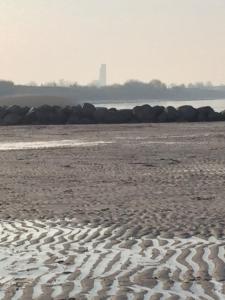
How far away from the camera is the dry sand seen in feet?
19.1

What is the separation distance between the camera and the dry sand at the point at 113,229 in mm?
5809

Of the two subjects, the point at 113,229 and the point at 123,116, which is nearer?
the point at 113,229

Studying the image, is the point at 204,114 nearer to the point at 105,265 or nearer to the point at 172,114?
the point at 172,114

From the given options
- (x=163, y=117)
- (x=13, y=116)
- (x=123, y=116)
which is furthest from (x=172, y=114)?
(x=13, y=116)

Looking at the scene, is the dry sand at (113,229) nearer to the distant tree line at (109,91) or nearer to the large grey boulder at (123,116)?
the large grey boulder at (123,116)

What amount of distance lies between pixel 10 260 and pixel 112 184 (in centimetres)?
772

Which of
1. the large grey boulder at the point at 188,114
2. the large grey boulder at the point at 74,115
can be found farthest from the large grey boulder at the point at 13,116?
the large grey boulder at the point at 188,114

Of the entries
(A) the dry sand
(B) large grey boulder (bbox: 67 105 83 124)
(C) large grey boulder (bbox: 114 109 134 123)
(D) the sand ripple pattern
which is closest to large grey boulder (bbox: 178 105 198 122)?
(C) large grey boulder (bbox: 114 109 134 123)

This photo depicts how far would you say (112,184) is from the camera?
14586 millimetres

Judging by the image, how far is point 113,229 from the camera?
891cm

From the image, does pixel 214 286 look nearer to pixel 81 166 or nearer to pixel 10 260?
pixel 10 260

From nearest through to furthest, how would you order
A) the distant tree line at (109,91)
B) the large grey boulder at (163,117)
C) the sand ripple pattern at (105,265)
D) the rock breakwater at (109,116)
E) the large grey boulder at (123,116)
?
the sand ripple pattern at (105,265) < the large grey boulder at (163,117) < the large grey boulder at (123,116) < the rock breakwater at (109,116) < the distant tree line at (109,91)

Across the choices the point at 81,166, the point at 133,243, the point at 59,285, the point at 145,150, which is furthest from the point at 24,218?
the point at 145,150

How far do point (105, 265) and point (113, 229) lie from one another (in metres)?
2.30
